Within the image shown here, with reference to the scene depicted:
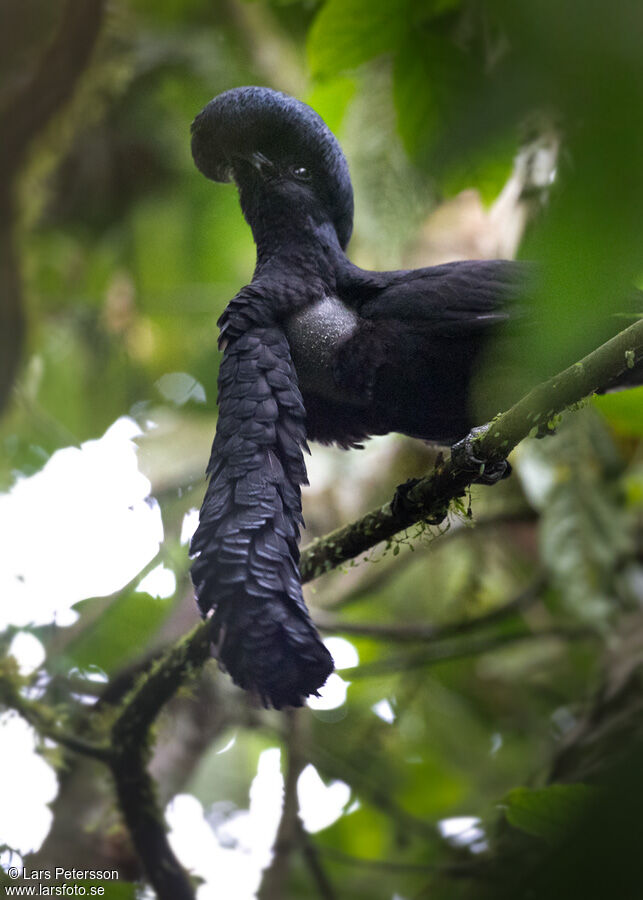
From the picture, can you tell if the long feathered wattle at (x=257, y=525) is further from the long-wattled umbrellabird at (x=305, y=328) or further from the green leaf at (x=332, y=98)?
the green leaf at (x=332, y=98)

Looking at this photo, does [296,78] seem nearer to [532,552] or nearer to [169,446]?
[169,446]

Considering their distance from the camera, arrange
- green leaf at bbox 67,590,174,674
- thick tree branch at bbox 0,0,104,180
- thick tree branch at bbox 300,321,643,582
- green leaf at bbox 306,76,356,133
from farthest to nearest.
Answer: thick tree branch at bbox 0,0,104,180 < green leaf at bbox 67,590,174,674 < green leaf at bbox 306,76,356,133 < thick tree branch at bbox 300,321,643,582

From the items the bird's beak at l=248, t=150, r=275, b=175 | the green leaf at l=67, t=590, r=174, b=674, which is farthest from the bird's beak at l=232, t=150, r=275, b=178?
the green leaf at l=67, t=590, r=174, b=674

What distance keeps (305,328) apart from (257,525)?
0.38 metres

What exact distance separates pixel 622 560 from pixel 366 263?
56.1 inches

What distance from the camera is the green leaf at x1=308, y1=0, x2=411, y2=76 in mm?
1629

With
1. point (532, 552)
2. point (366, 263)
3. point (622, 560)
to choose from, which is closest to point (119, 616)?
point (366, 263)

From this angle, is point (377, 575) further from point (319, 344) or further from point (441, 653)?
point (319, 344)

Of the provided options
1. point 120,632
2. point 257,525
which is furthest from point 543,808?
point 120,632

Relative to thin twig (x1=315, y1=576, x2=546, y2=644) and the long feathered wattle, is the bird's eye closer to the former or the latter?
the long feathered wattle

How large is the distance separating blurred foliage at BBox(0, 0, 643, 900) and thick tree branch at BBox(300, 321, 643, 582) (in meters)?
0.07

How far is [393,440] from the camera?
325 centimetres

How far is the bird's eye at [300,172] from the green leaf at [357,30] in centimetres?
43

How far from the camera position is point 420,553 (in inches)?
131
